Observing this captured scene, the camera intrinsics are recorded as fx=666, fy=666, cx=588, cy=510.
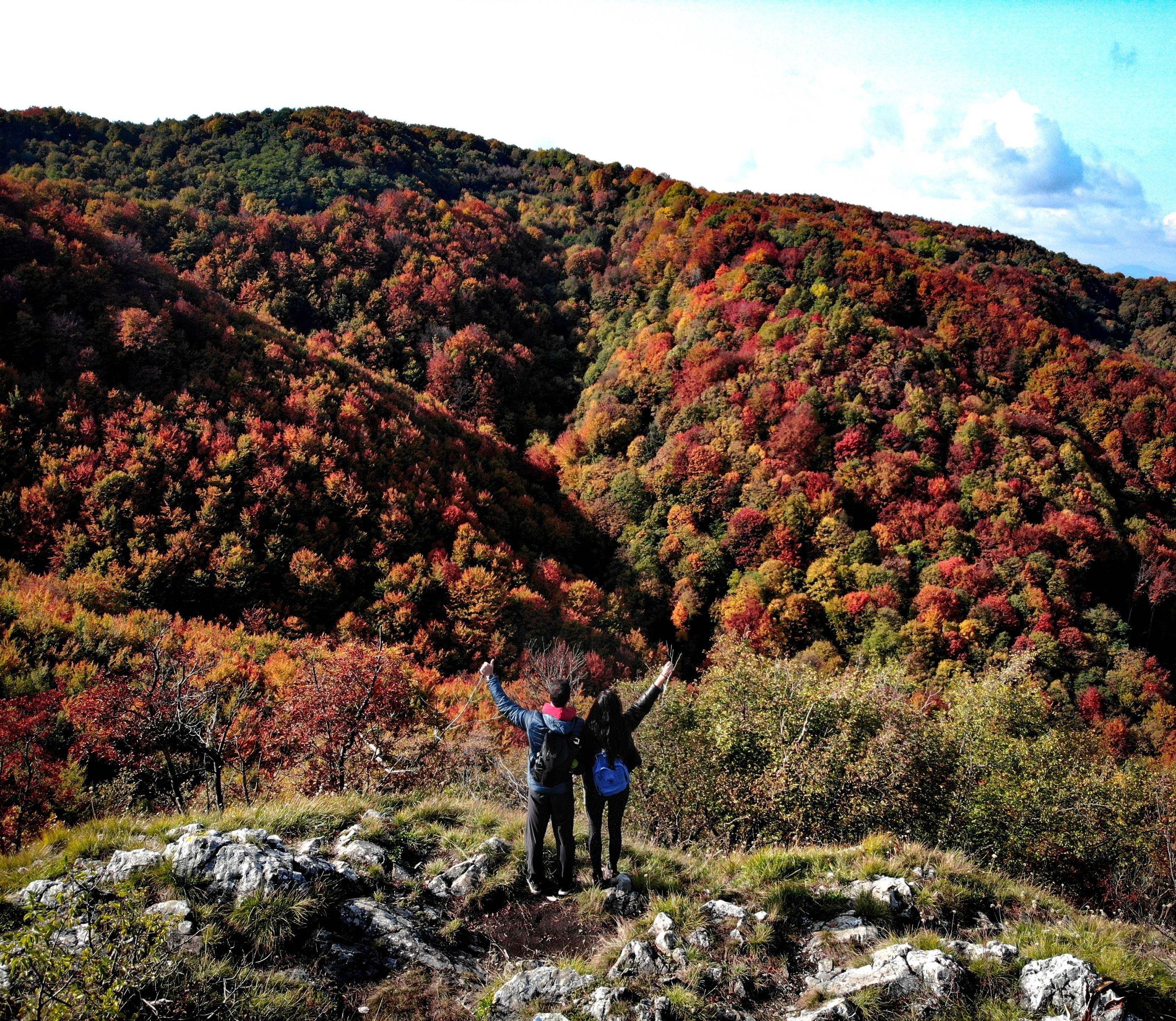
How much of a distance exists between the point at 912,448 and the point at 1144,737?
55.2 ft

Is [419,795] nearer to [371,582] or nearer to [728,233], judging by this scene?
[371,582]

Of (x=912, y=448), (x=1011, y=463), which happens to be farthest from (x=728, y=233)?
(x=1011, y=463)

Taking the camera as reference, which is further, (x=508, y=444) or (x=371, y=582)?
(x=508, y=444)

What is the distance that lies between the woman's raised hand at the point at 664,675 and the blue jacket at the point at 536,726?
2.96 feet

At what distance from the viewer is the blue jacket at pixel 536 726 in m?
6.32

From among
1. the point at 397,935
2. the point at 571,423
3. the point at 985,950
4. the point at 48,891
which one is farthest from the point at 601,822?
the point at 571,423

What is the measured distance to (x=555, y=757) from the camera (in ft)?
20.8

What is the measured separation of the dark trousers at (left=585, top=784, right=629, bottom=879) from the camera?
22.4 ft

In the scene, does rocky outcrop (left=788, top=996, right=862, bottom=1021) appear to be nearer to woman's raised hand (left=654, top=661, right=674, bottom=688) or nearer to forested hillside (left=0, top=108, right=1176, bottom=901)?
woman's raised hand (left=654, top=661, right=674, bottom=688)

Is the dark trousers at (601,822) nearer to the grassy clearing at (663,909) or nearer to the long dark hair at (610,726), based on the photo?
the grassy clearing at (663,909)

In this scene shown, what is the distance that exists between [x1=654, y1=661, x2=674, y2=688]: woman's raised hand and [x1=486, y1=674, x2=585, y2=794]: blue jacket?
90cm

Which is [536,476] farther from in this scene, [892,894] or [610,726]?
[892,894]

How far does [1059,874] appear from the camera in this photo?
42.7ft

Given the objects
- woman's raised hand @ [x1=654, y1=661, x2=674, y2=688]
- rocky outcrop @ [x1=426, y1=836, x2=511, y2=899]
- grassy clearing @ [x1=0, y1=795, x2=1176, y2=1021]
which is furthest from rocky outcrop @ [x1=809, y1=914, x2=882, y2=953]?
rocky outcrop @ [x1=426, y1=836, x2=511, y2=899]
